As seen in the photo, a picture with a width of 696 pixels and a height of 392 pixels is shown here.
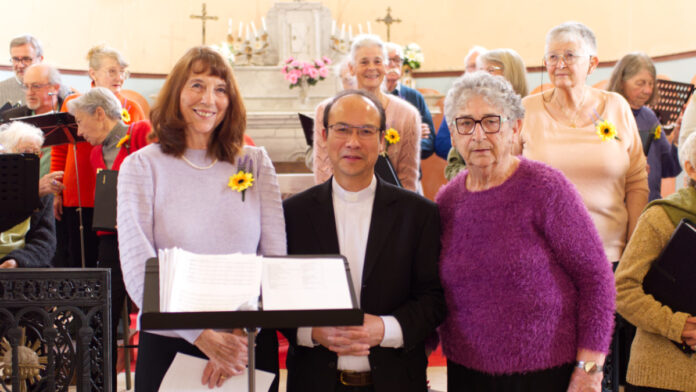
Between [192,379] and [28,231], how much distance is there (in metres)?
1.98

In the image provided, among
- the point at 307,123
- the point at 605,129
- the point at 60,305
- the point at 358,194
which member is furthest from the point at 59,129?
the point at 605,129

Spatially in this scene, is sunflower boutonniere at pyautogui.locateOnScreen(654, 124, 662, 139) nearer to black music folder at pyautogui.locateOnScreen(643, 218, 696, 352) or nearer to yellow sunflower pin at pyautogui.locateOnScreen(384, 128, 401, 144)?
yellow sunflower pin at pyautogui.locateOnScreen(384, 128, 401, 144)

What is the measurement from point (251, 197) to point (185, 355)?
494 mm

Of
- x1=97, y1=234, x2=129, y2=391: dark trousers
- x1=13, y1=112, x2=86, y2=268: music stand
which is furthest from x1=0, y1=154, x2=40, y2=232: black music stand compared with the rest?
x1=13, y1=112, x2=86, y2=268: music stand

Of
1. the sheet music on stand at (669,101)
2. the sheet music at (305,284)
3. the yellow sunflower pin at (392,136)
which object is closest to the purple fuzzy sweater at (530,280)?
the sheet music at (305,284)

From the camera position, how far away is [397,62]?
4238 mm

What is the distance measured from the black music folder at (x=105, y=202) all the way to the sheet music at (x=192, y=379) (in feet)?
4.94

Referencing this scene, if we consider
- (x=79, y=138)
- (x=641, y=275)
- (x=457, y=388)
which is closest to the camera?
(x=457, y=388)

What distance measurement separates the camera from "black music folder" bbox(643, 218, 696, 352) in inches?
80.7

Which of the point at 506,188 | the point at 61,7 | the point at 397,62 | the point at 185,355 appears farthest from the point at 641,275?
the point at 61,7

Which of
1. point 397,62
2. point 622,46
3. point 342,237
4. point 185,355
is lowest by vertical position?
point 185,355

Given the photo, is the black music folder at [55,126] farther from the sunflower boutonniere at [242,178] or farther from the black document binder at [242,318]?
the black document binder at [242,318]

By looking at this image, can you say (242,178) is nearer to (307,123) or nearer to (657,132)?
(307,123)

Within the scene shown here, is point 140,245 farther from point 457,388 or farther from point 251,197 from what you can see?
point 457,388
